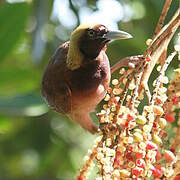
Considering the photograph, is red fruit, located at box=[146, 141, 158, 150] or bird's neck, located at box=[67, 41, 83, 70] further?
bird's neck, located at box=[67, 41, 83, 70]

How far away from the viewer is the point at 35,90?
3473 millimetres

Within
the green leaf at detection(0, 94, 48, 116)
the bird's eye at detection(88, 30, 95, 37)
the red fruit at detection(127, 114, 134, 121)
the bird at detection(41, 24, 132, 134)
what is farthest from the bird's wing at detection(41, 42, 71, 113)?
the red fruit at detection(127, 114, 134, 121)

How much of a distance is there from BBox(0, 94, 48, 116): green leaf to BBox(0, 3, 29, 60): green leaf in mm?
350

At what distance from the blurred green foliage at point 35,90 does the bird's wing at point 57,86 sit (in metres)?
0.48

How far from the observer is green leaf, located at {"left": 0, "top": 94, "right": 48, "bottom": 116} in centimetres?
292

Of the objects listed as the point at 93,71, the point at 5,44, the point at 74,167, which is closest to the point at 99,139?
the point at 93,71

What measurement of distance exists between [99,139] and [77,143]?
2371 millimetres

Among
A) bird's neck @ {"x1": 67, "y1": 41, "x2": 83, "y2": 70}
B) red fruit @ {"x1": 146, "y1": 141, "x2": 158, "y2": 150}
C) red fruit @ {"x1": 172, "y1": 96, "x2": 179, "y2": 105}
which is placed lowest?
bird's neck @ {"x1": 67, "y1": 41, "x2": 83, "y2": 70}

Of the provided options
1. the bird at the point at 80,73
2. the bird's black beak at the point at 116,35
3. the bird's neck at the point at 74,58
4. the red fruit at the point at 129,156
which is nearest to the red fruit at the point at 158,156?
the red fruit at the point at 129,156

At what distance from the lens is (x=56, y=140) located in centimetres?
407

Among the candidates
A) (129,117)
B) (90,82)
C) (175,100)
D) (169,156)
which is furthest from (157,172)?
(90,82)

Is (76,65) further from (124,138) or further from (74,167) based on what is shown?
(74,167)

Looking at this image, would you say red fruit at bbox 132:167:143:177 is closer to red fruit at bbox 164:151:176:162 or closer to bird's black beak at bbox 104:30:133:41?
red fruit at bbox 164:151:176:162

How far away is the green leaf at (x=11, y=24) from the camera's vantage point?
122 inches
